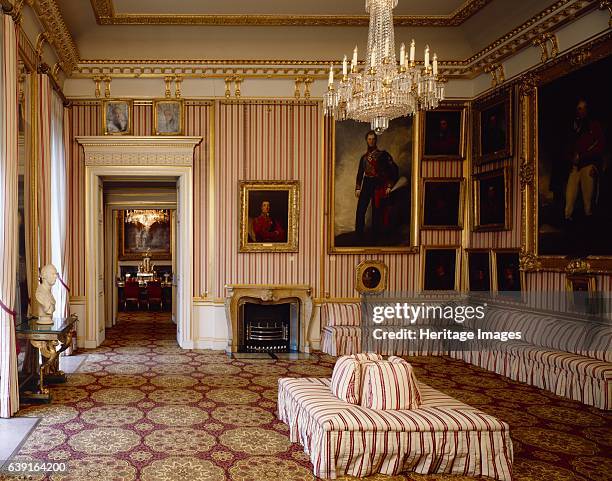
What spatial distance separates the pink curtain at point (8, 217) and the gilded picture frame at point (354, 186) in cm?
430

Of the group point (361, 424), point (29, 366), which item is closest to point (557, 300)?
point (361, 424)

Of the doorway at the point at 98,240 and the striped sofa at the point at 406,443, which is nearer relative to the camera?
the striped sofa at the point at 406,443

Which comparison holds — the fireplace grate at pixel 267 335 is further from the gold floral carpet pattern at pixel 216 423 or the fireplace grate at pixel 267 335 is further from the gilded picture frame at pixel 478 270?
the gilded picture frame at pixel 478 270

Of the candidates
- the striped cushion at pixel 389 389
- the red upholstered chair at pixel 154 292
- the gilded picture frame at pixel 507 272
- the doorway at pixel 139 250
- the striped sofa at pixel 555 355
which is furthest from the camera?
the red upholstered chair at pixel 154 292

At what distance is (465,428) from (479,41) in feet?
19.4

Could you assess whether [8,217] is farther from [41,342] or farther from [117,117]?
[117,117]

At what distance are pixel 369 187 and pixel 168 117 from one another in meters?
3.33

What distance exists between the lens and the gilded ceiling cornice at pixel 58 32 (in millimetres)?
5402

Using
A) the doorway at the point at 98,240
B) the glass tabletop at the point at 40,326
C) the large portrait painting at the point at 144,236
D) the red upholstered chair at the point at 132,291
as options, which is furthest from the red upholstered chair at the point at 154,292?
the glass tabletop at the point at 40,326

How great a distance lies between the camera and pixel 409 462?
10.8 feet

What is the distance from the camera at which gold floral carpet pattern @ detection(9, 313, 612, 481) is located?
3324 millimetres

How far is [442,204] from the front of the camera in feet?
24.7

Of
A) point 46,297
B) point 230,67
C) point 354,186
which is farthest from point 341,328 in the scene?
point 230,67

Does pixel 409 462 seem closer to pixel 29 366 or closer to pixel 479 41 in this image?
pixel 29 366
